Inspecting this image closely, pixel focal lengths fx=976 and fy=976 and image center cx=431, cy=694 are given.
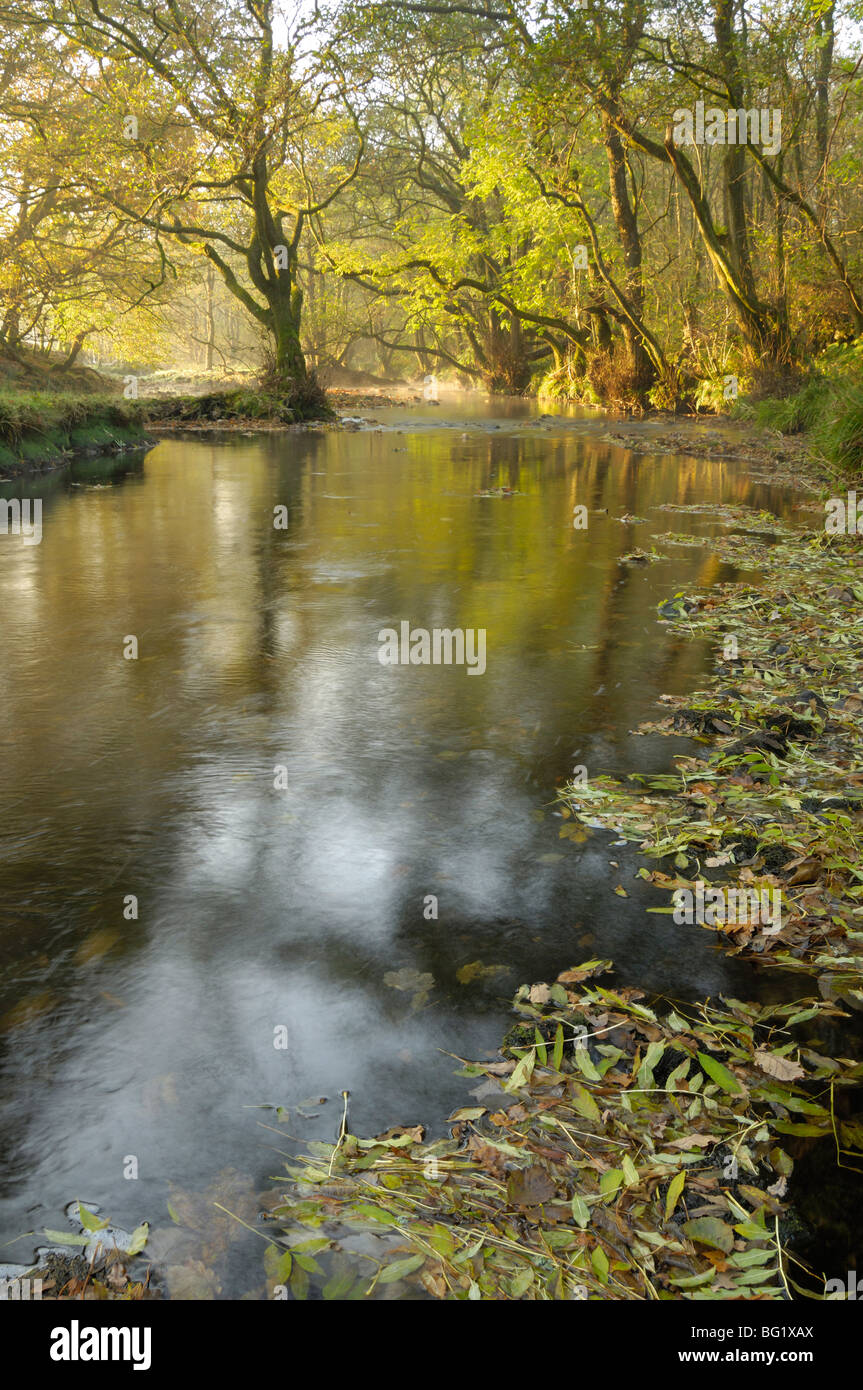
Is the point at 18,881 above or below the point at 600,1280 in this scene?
above

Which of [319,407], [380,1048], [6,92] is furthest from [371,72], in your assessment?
[380,1048]

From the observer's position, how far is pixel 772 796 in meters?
4.15

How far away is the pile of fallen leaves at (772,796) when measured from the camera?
3277mm

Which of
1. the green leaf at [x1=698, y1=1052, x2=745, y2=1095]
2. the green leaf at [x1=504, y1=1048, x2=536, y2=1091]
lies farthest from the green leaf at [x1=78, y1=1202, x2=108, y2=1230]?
the green leaf at [x1=698, y1=1052, x2=745, y2=1095]

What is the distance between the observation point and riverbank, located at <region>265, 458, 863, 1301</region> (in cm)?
207

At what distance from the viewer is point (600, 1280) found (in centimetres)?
203

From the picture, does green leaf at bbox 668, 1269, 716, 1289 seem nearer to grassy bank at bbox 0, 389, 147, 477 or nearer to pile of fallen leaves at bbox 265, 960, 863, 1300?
pile of fallen leaves at bbox 265, 960, 863, 1300

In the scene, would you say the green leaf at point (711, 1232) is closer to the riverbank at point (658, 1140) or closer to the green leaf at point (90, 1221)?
the riverbank at point (658, 1140)

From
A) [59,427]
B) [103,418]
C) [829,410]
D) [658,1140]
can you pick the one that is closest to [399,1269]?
[658,1140]

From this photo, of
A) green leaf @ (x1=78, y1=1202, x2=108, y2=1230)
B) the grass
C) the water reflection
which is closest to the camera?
green leaf @ (x1=78, y1=1202, x2=108, y2=1230)

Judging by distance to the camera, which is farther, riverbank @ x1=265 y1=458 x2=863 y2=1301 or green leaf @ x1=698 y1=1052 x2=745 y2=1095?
green leaf @ x1=698 y1=1052 x2=745 y2=1095

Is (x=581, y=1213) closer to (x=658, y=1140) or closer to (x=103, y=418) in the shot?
(x=658, y=1140)
